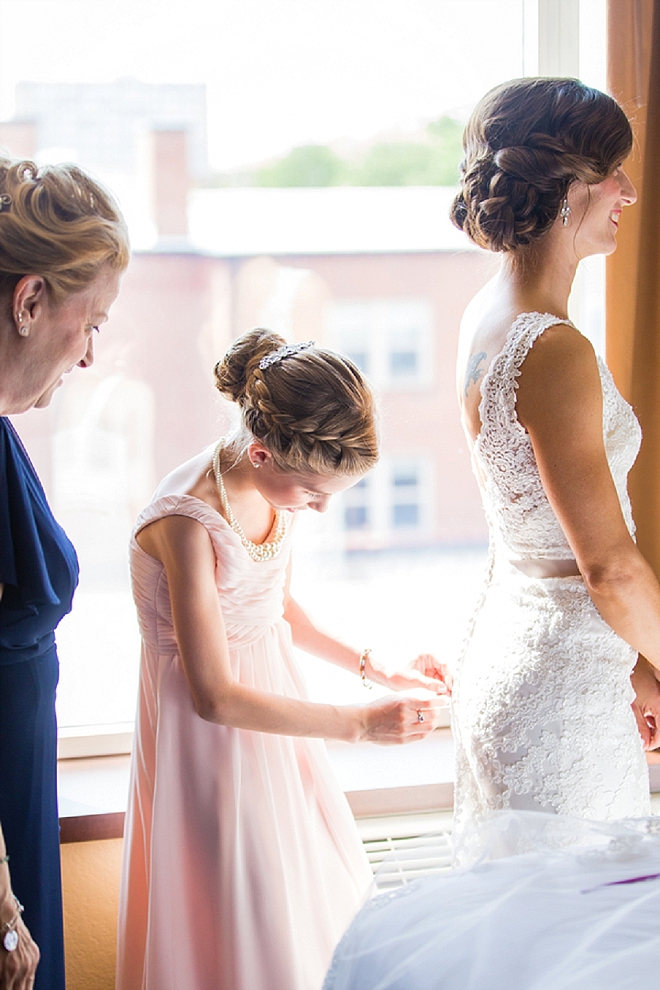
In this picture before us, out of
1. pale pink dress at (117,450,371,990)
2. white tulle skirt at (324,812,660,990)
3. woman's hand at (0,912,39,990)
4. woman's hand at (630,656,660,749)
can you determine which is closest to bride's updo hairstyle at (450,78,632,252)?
pale pink dress at (117,450,371,990)

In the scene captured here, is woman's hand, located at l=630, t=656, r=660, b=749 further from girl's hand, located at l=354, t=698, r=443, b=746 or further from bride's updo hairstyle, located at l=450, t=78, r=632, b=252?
bride's updo hairstyle, located at l=450, t=78, r=632, b=252

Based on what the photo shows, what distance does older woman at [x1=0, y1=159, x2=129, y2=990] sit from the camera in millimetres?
1071

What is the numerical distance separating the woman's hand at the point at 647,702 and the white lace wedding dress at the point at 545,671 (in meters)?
0.15

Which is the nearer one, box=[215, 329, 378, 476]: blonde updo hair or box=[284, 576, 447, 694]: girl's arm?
box=[215, 329, 378, 476]: blonde updo hair

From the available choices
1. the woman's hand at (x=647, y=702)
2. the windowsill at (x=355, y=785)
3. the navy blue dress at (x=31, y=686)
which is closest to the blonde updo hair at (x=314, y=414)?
the navy blue dress at (x=31, y=686)

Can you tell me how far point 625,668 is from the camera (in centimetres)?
132

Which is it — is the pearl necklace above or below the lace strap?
below

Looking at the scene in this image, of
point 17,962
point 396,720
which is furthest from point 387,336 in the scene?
point 17,962

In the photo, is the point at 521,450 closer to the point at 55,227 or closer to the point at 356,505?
the point at 55,227

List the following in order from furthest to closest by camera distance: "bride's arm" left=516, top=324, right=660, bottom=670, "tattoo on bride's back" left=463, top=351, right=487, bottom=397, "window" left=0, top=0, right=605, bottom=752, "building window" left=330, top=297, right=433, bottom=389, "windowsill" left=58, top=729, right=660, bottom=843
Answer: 1. "building window" left=330, top=297, right=433, bottom=389
2. "window" left=0, top=0, right=605, bottom=752
3. "windowsill" left=58, top=729, right=660, bottom=843
4. "tattoo on bride's back" left=463, top=351, right=487, bottom=397
5. "bride's arm" left=516, top=324, right=660, bottom=670

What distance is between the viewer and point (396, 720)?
4.64ft

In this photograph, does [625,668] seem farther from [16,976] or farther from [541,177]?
[16,976]

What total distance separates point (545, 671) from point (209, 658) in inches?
19.5

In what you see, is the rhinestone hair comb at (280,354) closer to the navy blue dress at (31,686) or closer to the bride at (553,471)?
the bride at (553,471)
